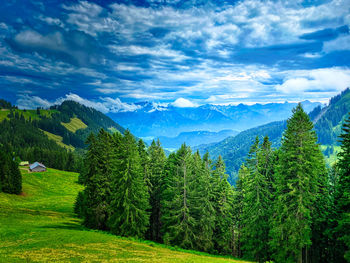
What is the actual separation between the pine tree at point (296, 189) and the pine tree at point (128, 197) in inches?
788

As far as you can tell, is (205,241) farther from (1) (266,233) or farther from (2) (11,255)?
(2) (11,255)

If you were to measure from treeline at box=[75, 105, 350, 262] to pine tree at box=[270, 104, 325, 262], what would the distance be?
11cm

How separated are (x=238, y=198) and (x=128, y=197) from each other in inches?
826

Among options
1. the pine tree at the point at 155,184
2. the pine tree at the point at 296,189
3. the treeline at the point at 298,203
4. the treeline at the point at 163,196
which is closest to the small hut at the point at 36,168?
the treeline at the point at 163,196

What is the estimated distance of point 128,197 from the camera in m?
36.6

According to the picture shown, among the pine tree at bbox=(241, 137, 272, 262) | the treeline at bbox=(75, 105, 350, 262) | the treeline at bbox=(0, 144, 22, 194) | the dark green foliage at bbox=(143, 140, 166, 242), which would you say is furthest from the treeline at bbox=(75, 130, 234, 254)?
the treeline at bbox=(0, 144, 22, 194)

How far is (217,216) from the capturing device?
41.6m

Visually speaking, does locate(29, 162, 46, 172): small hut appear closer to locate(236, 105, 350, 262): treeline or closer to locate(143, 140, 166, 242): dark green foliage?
locate(143, 140, 166, 242): dark green foliage

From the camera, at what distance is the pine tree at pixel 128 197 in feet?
118

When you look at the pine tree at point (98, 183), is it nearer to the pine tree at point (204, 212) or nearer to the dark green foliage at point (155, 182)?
the dark green foliage at point (155, 182)

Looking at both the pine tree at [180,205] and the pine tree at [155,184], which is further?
the pine tree at [155,184]

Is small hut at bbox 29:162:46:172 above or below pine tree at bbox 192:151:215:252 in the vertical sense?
above

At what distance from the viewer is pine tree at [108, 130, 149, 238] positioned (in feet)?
118

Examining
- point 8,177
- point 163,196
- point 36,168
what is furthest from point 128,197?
point 36,168
